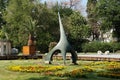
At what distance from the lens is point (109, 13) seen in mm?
60594

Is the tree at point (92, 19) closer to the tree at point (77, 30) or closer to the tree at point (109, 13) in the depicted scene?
the tree at point (109, 13)

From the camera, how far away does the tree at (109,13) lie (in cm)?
6017

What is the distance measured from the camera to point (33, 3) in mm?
57594

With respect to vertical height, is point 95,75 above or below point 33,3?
below

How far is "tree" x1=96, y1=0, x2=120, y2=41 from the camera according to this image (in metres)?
60.2

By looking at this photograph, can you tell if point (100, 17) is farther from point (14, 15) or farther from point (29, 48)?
point (29, 48)

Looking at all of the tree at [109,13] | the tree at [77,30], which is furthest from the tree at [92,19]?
the tree at [77,30]

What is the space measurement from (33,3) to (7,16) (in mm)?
5199

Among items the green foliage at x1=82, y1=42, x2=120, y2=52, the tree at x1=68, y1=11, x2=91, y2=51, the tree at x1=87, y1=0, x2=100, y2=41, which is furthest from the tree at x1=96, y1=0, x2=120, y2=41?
the tree at x1=87, y1=0, x2=100, y2=41

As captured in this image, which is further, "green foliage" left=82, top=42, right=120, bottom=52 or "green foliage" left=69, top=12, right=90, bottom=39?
"green foliage" left=69, top=12, right=90, bottom=39

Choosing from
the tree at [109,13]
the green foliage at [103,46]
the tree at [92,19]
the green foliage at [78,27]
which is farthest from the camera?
the tree at [92,19]

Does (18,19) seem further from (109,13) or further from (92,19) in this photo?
(92,19)

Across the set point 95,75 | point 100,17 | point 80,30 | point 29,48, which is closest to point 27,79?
point 95,75

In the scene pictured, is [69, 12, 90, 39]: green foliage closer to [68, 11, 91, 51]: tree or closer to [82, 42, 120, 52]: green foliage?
[68, 11, 91, 51]: tree
